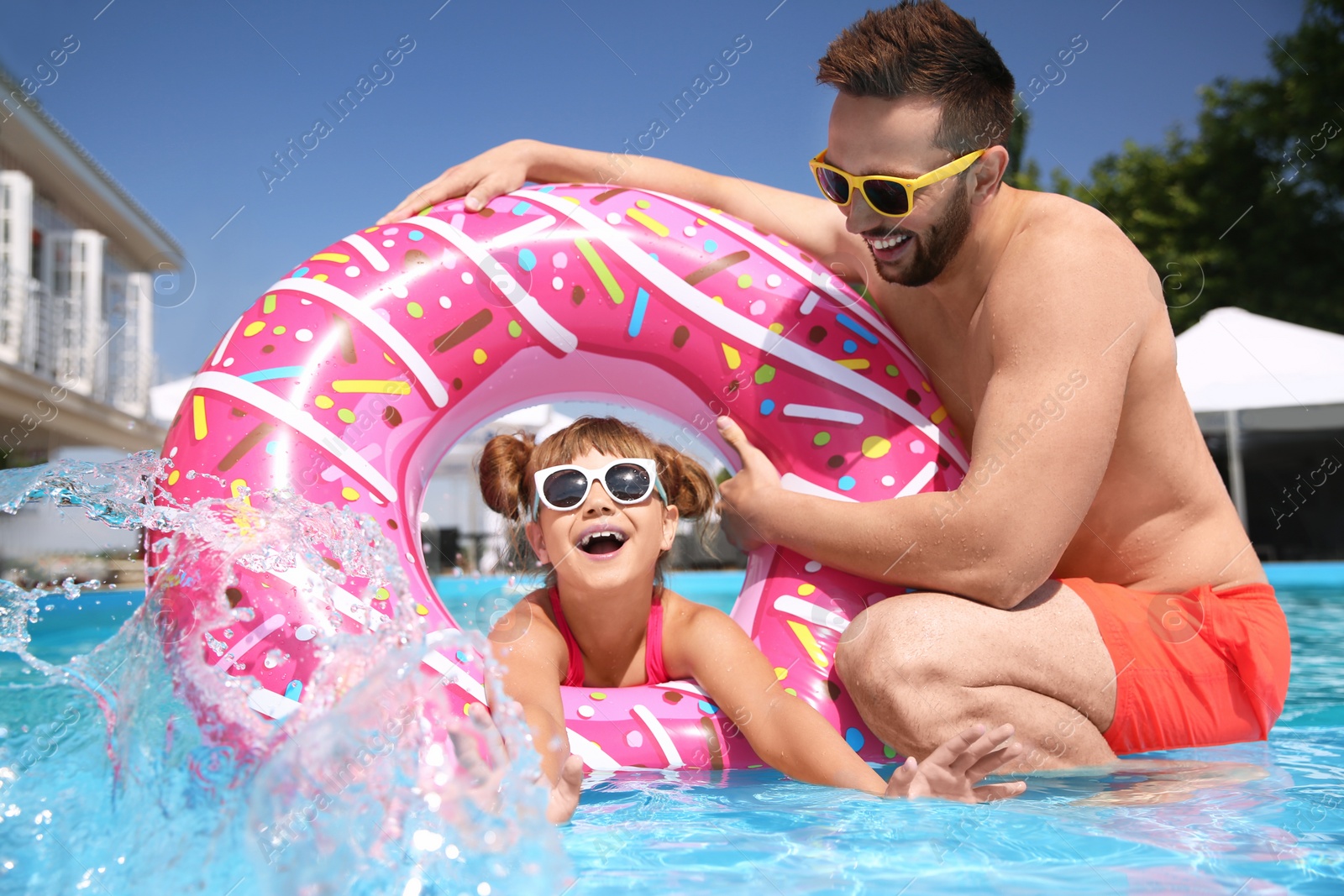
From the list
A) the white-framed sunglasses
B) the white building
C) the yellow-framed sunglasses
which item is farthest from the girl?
the white building

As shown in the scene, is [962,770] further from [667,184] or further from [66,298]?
[66,298]

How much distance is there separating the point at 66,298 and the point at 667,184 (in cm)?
1024

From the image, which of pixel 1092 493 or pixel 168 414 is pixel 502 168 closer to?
pixel 1092 493

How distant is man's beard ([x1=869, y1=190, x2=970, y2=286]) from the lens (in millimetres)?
2090

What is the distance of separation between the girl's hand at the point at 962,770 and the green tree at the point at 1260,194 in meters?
13.9

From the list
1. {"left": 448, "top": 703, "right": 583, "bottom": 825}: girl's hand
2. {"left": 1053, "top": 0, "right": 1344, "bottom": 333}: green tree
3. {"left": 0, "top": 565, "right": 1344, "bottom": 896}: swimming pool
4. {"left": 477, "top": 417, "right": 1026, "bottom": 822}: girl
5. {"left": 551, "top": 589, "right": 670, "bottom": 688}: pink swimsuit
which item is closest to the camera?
{"left": 0, "top": 565, "right": 1344, "bottom": 896}: swimming pool

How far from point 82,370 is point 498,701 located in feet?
35.7

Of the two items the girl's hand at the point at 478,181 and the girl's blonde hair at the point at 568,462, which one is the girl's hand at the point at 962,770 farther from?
the girl's hand at the point at 478,181

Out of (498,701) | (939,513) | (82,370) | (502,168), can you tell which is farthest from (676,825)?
(82,370)

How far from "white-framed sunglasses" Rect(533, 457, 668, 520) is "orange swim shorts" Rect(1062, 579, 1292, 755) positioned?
3.18 feet

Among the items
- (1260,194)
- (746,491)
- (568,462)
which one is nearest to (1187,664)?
(746,491)

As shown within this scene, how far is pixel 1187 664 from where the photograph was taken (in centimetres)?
211

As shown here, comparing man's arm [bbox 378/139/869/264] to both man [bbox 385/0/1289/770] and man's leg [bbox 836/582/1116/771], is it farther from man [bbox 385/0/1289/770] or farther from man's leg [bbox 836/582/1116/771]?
man's leg [bbox 836/582/1116/771]

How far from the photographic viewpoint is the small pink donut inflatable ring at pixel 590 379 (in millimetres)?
2109
